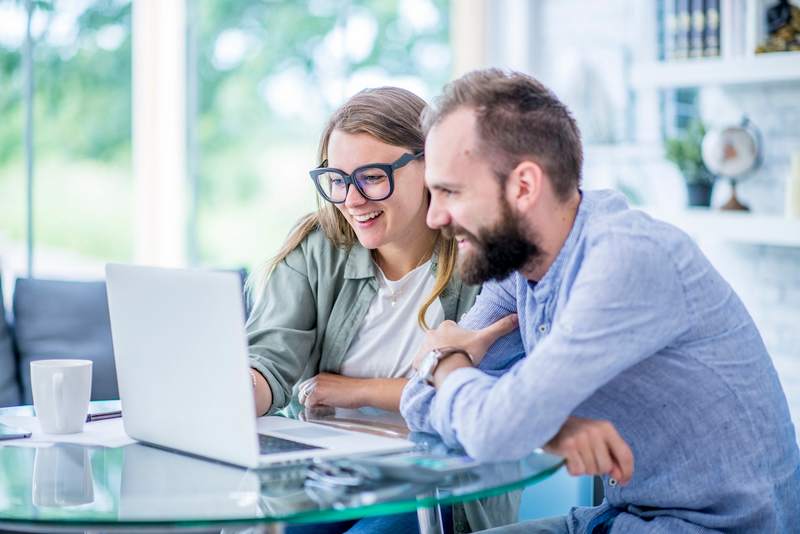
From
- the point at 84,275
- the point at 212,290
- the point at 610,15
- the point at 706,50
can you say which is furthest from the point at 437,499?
the point at 84,275

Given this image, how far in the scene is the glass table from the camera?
120 cm

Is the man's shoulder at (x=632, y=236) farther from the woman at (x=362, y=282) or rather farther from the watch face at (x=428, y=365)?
the woman at (x=362, y=282)

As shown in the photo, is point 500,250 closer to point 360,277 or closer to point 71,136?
point 360,277

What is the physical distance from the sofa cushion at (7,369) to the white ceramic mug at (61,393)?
1.80 m

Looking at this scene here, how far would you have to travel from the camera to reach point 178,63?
17.6ft

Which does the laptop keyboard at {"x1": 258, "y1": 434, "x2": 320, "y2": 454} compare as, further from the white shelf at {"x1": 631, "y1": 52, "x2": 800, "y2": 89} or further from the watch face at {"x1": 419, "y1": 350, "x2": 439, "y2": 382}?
A: the white shelf at {"x1": 631, "y1": 52, "x2": 800, "y2": 89}

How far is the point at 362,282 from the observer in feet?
6.76

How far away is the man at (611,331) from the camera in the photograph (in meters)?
1.39

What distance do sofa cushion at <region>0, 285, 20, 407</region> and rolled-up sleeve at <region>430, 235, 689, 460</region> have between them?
231 cm

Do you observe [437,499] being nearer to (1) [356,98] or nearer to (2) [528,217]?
(2) [528,217]

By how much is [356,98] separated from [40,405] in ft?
2.64

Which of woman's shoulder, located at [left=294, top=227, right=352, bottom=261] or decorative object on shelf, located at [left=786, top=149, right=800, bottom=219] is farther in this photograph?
decorative object on shelf, located at [left=786, top=149, right=800, bottom=219]

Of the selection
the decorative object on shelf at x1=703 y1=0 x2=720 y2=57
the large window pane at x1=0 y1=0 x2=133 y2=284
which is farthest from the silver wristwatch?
the large window pane at x1=0 y1=0 x2=133 y2=284

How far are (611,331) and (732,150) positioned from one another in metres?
2.58
